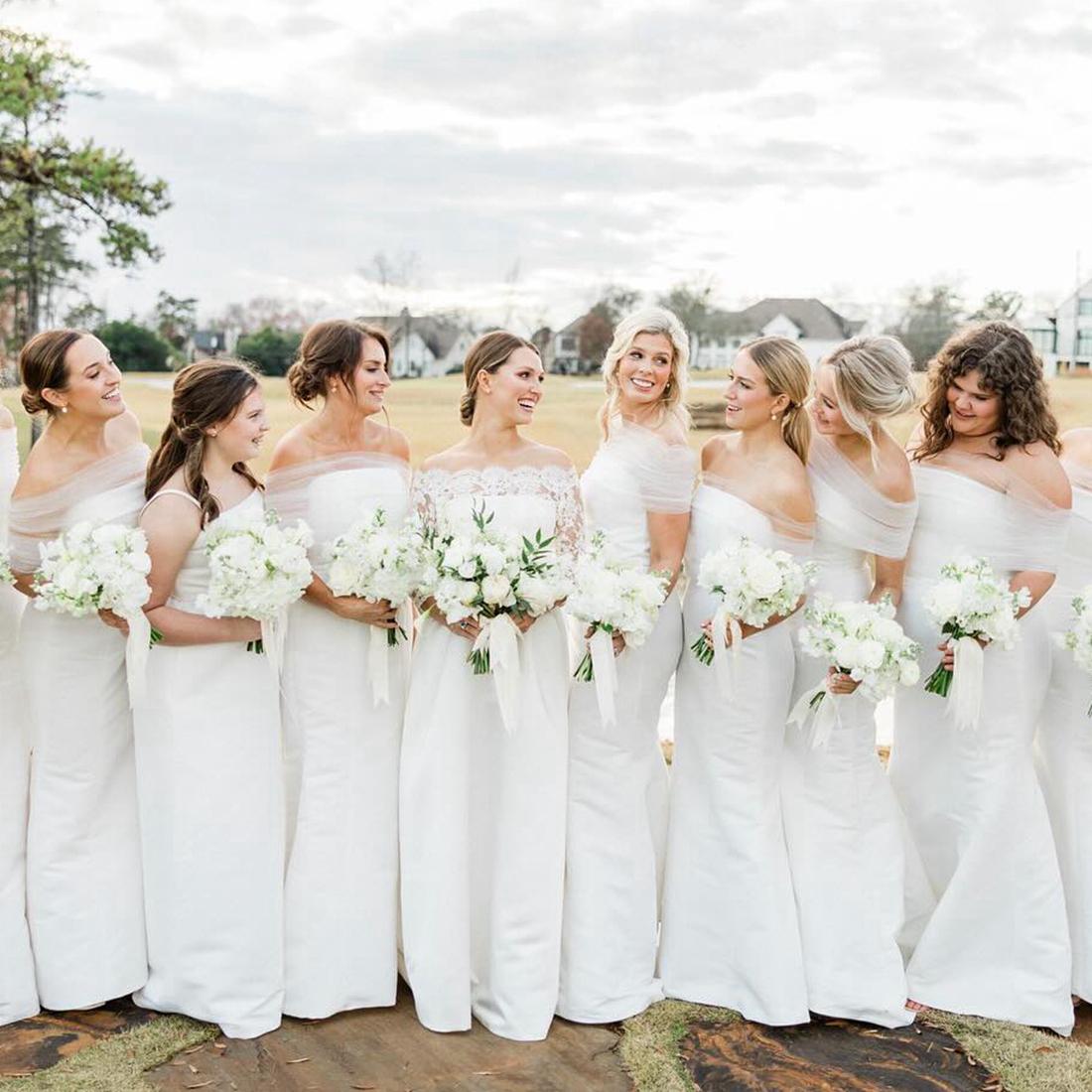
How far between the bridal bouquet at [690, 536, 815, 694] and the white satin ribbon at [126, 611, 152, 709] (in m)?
2.15

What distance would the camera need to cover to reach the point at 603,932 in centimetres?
506

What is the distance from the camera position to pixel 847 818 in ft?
17.1

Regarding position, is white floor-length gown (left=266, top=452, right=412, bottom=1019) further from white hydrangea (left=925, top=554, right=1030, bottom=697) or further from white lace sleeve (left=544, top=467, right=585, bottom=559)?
white hydrangea (left=925, top=554, right=1030, bottom=697)

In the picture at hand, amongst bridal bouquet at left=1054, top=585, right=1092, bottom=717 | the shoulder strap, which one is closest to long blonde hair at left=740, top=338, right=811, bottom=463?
bridal bouquet at left=1054, top=585, right=1092, bottom=717

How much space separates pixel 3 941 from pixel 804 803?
3.38 meters

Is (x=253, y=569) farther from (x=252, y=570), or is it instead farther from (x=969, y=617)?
(x=969, y=617)

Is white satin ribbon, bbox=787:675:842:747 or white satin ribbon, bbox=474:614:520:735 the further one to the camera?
white satin ribbon, bbox=787:675:842:747

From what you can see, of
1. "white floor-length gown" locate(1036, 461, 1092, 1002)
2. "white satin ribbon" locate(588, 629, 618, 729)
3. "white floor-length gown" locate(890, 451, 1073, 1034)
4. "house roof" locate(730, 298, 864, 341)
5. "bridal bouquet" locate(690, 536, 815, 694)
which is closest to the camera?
"bridal bouquet" locate(690, 536, 815, 694)

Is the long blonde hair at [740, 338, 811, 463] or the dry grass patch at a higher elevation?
the long blonde hair at [740, 338, 811, 463]

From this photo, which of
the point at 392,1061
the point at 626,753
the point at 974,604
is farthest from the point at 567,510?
the point at 392,1061

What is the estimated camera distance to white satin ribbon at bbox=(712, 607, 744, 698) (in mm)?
4805

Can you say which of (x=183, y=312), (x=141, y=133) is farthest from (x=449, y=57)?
(x=183, y=312)

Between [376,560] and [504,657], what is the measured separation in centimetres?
62

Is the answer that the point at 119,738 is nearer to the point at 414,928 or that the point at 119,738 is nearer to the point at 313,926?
the point at 313,926
